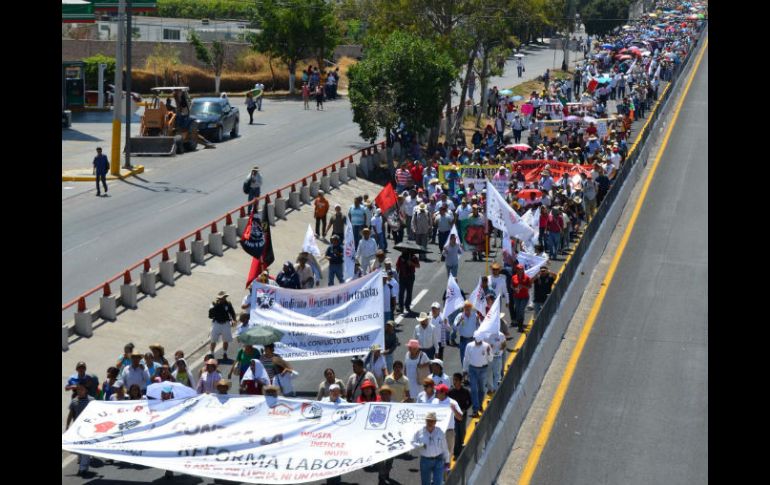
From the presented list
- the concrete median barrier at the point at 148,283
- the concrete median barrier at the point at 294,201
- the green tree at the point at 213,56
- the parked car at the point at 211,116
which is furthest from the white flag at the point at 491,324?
the green tree at the point at 213,56

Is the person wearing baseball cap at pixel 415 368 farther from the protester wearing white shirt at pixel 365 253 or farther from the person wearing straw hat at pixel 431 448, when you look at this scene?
the protester wearing white shirt at pixel 365 253

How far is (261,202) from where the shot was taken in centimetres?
3456

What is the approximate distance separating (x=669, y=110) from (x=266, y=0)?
20250mm

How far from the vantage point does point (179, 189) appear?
38156mm

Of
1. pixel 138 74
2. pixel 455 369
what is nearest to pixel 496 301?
pixel 455 369

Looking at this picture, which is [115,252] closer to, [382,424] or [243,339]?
[243,339]

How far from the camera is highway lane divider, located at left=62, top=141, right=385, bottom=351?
23956 mm

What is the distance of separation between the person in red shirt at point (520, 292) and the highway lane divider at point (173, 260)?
750cm

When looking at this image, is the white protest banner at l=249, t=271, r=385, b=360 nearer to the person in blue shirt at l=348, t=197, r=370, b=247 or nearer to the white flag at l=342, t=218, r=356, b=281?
the white flag at l=342, t=218, r=356, b=281

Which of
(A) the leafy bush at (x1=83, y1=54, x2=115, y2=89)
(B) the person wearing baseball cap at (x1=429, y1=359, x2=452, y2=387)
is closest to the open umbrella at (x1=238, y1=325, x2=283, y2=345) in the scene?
(B) the person wearing baseball cap at (x1=429, y1=359, x2=452, y2=387)

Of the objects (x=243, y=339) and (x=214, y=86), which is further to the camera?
(x=214, y=86)

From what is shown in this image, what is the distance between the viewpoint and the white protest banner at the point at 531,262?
24.0 metres

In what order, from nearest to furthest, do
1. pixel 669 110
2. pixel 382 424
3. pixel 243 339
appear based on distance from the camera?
pixel 382 424 < pixel 243 339 < pixel 669 110

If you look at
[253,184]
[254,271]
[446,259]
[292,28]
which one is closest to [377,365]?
[254,271]
